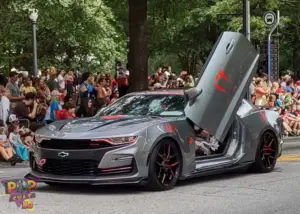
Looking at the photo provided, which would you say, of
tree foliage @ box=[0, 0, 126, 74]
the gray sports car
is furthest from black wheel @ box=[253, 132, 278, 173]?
tree foliage @ box=[0, 0, 126, 74]

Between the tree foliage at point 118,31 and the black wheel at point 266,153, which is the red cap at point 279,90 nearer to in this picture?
the tree foliage at point 118,31

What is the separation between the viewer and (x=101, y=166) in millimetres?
8492

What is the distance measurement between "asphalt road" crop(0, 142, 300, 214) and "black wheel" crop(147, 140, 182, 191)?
0.14 metres

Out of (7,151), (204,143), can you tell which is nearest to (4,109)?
(7,151)

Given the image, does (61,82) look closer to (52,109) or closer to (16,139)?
(52,109)

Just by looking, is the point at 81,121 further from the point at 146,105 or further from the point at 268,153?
the point at 268,153

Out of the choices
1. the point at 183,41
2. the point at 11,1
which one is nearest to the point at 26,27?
the point at 183,41

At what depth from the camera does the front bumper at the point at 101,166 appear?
27.8 ft

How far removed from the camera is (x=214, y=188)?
9.40 metres

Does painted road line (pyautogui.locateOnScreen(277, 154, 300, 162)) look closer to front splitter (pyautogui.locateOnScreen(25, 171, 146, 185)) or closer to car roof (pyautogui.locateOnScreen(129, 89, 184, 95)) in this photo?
car roof (pyautogui.locateOnScreen(129, 89, 184, 95))

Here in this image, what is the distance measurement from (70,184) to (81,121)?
0.91 metres

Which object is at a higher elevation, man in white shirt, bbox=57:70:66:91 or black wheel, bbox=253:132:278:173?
man in white shirt, bbox=57:70:66:91

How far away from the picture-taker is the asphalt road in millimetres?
7773

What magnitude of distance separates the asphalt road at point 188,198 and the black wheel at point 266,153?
1.19 feet
